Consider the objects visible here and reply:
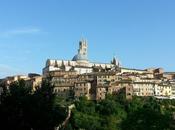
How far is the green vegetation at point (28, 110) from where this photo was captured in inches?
1047

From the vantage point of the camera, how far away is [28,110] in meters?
27.4

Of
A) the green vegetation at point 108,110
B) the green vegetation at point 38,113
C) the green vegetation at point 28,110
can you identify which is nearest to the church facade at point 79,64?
the green vegetation at point 108,110

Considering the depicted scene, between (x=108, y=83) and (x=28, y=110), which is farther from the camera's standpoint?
(x=108, y=83)

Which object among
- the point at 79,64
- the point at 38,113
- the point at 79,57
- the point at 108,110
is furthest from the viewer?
the point at 79,57

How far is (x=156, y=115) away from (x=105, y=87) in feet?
189

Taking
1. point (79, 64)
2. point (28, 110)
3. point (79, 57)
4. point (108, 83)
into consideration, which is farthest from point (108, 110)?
point (28, 110)

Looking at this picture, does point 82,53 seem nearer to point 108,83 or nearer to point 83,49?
point 83,49

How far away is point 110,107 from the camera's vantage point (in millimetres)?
82812


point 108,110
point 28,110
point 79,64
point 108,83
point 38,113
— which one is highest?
point 79,64

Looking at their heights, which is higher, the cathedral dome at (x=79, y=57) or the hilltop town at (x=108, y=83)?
the cathedral dome at (x=79, y=57)

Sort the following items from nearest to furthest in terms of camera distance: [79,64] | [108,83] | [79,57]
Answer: [108,83]
[79,64]
[79,57]

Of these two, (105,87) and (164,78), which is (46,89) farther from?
(164,78)

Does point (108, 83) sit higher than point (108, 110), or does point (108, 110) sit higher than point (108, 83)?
point (108, 83)

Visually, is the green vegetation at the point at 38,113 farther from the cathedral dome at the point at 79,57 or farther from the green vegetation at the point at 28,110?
the cathedral dome at the point at 79,57
